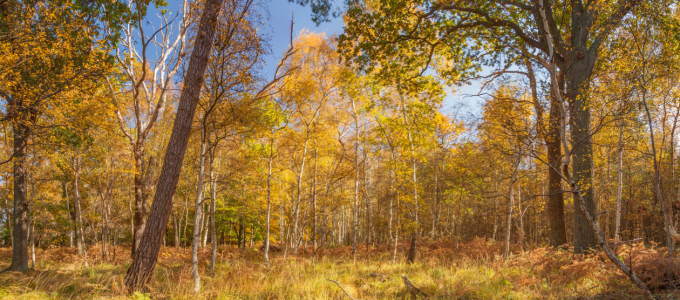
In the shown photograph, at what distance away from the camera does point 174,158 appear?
5227 mm

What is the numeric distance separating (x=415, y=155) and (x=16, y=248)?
1169 centimetres

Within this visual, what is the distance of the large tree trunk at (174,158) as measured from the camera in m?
4.87

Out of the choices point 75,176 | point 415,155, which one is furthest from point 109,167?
point 415,155

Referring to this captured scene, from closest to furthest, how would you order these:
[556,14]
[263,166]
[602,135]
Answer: [556,14], [602,135], [263,166]

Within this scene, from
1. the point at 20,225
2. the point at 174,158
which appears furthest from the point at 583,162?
the point at 20,225

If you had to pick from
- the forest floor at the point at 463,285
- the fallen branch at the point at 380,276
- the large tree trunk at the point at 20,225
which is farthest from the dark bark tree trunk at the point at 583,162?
the large tree trunk at the point at 20,225

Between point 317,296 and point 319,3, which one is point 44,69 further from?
point 317,296

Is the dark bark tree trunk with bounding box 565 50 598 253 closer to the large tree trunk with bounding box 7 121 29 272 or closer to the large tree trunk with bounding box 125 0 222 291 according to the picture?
the large tree trunk with bounding box 125 0 222 291

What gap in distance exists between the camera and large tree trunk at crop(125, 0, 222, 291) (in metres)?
4.87

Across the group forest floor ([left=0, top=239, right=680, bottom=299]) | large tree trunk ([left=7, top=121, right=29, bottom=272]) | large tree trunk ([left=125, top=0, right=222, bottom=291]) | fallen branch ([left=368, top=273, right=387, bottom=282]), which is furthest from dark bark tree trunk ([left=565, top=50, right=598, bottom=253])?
large tree trunk ([left=7, top=121, right=29, bottom=272])

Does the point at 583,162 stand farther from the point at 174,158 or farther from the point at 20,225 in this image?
the point at 20,225

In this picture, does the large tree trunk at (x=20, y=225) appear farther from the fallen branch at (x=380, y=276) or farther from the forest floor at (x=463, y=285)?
the fallen branch at (x=380, y=276)

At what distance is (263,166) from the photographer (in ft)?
38.4

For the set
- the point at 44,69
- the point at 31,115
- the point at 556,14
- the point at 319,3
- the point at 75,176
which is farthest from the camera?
the point at 75,176
